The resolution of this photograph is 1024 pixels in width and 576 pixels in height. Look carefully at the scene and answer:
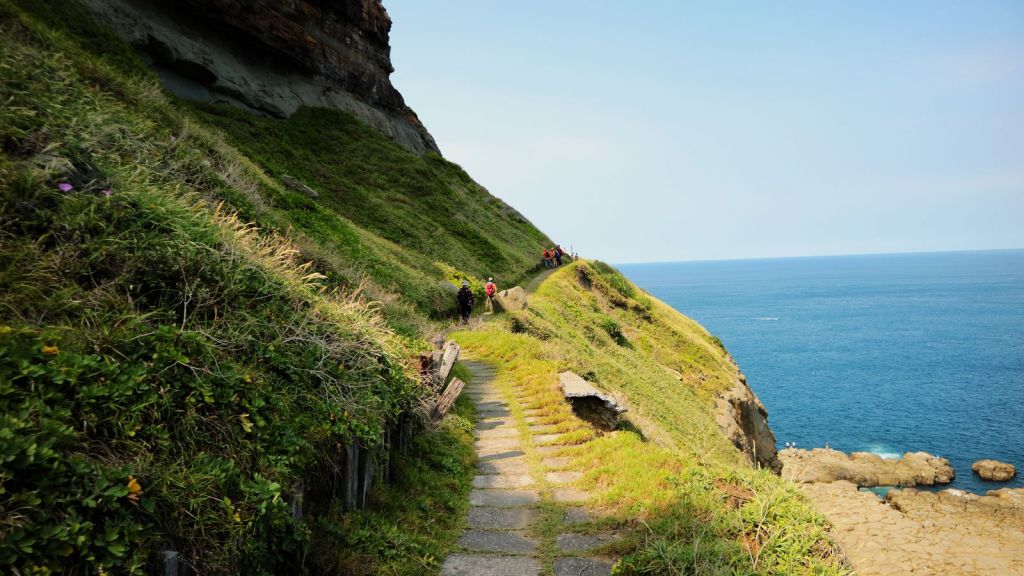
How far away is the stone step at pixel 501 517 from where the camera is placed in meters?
7.48

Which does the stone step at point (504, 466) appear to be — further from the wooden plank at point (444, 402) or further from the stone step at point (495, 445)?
the wooden plank at point (444, 402)

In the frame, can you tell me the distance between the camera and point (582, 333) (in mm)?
28922

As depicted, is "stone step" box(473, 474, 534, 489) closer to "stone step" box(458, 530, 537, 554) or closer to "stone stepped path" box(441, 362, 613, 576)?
"stone stepped path" box(441, 362, 613, 576)

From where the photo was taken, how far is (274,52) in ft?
122

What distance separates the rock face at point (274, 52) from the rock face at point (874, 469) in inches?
1722

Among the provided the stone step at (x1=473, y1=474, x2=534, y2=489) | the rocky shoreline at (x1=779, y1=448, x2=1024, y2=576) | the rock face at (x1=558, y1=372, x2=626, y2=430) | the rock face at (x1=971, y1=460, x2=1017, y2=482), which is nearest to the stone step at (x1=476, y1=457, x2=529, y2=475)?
the stone step at (x1=473, y1=474, x2=534, y2=489)

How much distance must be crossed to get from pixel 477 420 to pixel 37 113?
915cm

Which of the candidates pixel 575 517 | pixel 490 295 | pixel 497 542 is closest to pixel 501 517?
pixel 497 542

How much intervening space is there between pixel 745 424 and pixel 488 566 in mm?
31165

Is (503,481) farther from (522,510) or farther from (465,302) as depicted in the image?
(465,302)

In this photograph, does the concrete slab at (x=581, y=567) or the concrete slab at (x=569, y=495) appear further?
the concrete slab at (x=569, y=495)

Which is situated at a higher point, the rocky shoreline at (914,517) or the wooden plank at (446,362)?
the wooden plank at (446,362)

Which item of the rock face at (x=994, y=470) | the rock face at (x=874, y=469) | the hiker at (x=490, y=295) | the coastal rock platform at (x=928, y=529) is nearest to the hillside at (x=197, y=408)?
the hiker at (x=490, y=295)

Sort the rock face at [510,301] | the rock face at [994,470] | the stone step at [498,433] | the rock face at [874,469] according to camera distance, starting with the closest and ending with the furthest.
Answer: the stone step at [498,433] → the rock face at [510,301] → the rock face at [994,470] → the rock face at [874,469]
